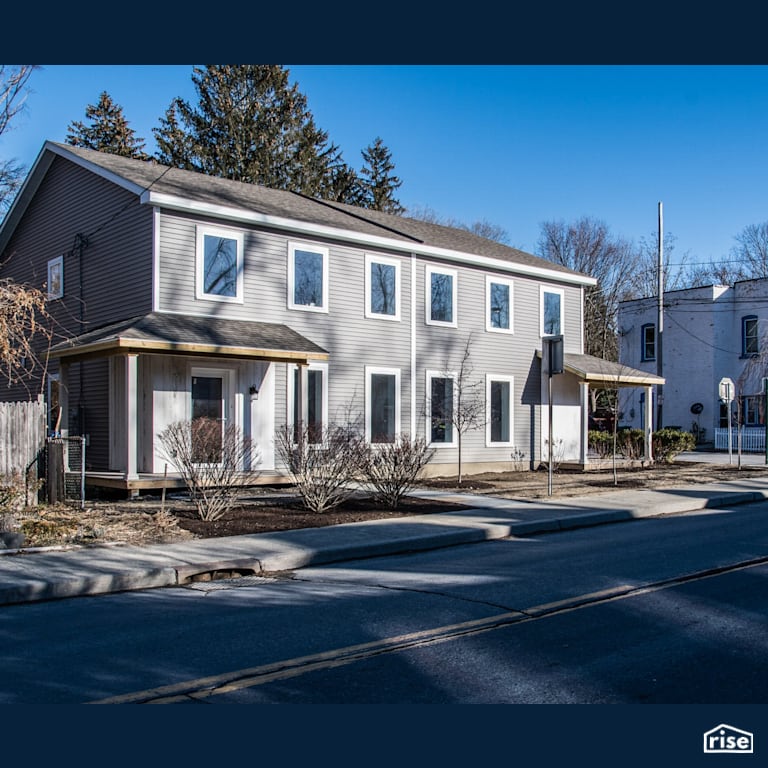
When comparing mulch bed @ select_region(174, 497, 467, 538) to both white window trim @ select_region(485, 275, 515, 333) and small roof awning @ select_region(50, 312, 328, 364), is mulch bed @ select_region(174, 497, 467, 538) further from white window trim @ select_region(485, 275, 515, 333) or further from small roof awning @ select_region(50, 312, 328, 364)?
white window trim @ select_region(485, 275, 515, 333)

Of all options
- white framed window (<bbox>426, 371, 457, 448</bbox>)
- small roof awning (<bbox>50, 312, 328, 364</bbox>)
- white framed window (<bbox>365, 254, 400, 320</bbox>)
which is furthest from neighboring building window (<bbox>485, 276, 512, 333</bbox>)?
small roof awning (<bbox>50, 312, 328, 364</bbox>)

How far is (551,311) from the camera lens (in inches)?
997

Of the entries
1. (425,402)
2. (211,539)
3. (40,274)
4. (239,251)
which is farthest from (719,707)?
(40,274)

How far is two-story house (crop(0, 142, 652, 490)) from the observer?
57.3 ft

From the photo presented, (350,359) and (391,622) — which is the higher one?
(350,359)

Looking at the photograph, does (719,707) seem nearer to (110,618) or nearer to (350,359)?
(110,618)

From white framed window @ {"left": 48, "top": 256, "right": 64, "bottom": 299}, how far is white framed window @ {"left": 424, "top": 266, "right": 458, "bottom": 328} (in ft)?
30.4

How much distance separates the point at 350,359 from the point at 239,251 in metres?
3.78

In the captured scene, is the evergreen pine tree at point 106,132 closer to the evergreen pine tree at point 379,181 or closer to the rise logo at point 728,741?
the evergreen pine tree at point 379,181

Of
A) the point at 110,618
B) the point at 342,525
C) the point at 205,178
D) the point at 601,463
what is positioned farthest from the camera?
the point at 601,463

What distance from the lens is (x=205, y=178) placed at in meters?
21.9

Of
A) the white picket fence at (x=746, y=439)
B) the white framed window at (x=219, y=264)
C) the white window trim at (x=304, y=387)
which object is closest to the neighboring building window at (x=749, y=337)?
the white picket fence at (x=746, y=439)

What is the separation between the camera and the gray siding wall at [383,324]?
58.9 ft

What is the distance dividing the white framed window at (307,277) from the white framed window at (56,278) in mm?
6052
